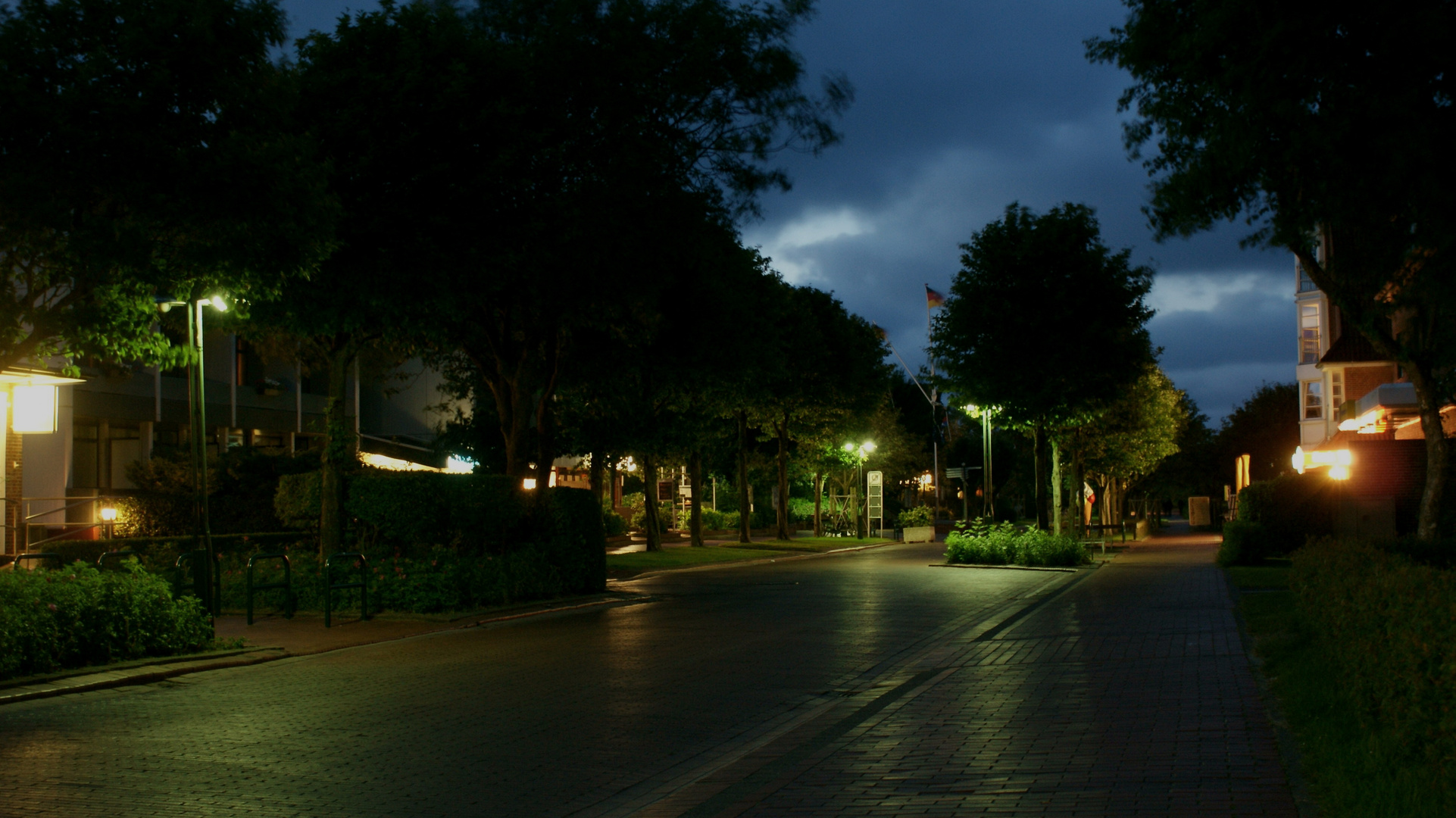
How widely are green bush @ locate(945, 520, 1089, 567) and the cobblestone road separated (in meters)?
13.6

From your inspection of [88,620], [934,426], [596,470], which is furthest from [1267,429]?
[88,620]

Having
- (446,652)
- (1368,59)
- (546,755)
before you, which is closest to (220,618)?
(446,652)

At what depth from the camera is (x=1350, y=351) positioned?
41.0 m

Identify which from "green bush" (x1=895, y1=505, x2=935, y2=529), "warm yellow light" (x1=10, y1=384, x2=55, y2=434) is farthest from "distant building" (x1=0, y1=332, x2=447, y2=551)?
"green bush" (x1=895, y1=505, x2=935, y2=529)

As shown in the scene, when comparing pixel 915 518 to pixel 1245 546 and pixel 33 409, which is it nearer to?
pixel 1245 546

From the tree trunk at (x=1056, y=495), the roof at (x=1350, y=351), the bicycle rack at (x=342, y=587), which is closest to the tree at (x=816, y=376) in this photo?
the tree trunk at (x=1056, y=495)

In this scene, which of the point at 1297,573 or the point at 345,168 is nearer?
the point at 1297,573

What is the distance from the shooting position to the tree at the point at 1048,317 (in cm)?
2983

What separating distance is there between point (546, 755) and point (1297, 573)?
31.6 feet

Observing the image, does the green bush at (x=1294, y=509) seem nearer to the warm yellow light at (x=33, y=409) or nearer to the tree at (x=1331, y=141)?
the tree at (x=1331, y=141)

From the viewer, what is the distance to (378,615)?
18109 millimetres

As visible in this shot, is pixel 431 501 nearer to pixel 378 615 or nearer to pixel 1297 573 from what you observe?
pixel 378 615

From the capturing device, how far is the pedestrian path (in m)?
6.54

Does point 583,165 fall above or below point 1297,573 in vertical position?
above
